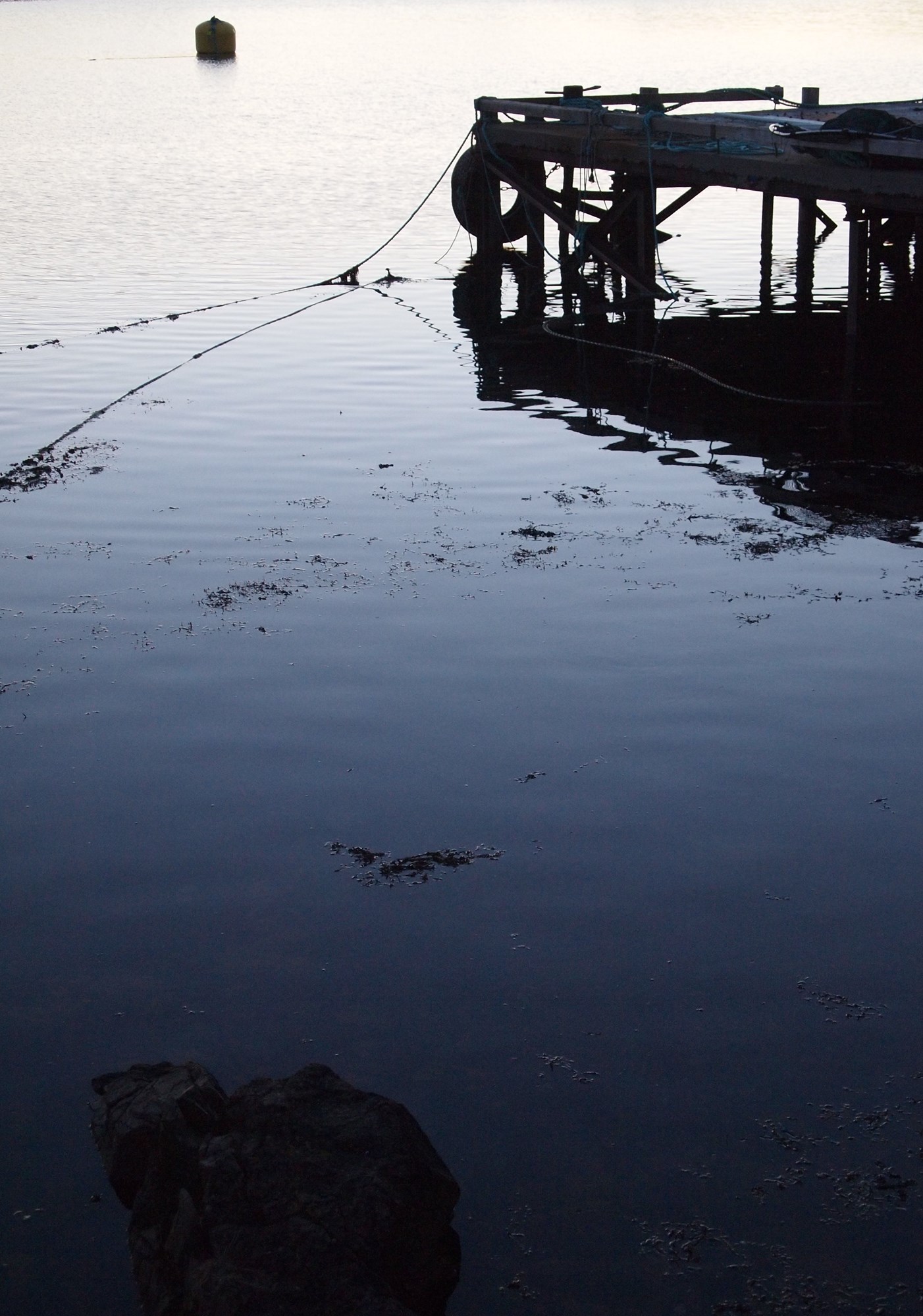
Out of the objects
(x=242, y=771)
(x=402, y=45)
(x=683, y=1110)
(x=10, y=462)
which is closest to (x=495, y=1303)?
(x=683, y=1110)

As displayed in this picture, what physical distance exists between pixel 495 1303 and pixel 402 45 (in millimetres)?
108097

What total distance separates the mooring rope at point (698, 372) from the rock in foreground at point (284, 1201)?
1093 centimetres

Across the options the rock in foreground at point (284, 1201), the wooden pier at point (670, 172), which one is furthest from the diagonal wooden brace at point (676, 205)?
the rock in foreground at point (284, 1201)

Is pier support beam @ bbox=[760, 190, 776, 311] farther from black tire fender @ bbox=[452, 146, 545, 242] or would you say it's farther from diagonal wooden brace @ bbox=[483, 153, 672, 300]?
black tire fender @ bbox=[452, 146, 545, 242]

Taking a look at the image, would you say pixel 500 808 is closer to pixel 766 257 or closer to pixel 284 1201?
pixel 284 1201

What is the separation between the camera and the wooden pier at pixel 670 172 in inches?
552

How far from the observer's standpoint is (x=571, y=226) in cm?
2116

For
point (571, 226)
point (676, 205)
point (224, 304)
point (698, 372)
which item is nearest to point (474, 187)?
A: point (571, 226)

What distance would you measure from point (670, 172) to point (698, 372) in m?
4.32

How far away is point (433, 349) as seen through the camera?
1686 cm

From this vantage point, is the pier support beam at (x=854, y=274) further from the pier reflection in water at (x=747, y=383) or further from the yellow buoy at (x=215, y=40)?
the yellow buoy at (x=215, y=40)

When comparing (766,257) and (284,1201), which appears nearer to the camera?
(284,1201)

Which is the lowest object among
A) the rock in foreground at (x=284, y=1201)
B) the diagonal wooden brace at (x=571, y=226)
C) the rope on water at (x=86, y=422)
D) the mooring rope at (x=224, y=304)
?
the rock in foreground at (x=284, y=1201)

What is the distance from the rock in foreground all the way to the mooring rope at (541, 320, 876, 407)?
1093cm
